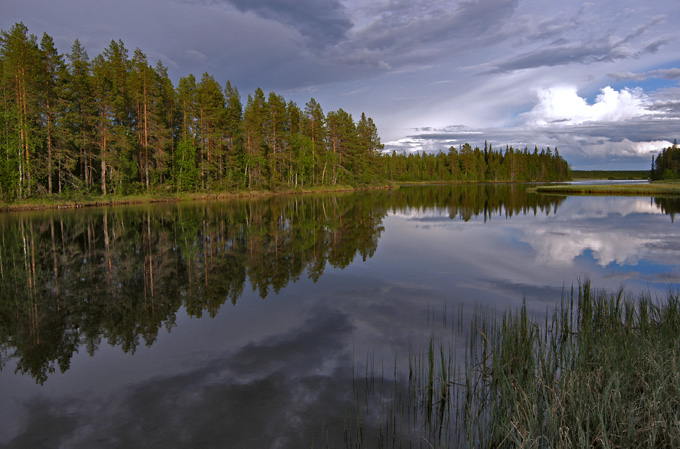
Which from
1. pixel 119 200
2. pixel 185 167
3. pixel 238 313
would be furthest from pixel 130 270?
pixel 185 167

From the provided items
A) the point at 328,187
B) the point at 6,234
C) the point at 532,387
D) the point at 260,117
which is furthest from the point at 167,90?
the point at 532,387

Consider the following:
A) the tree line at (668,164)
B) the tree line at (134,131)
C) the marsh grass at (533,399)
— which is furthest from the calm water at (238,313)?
the tree line at (668,164)

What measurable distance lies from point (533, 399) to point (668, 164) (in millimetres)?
156990

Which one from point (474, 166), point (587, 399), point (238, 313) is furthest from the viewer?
point (474, 166)

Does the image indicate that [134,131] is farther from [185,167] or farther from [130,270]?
[130,270]

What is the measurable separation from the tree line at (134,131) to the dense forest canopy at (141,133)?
14 centimetres

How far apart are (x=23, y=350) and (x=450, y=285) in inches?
458

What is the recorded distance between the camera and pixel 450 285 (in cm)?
1375

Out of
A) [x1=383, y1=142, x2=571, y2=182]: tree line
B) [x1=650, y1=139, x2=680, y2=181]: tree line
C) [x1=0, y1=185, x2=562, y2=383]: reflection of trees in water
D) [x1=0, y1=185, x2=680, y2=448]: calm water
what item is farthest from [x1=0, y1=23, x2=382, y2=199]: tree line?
[x1=650, y1=139, x2=680, y2=181]: tree line

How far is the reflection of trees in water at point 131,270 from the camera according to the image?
9.70m

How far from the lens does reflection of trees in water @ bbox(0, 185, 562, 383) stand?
382 inches

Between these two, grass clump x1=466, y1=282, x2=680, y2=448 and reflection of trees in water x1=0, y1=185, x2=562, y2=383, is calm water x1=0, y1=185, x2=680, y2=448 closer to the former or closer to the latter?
reflection of trees in water x1=0, y1=185, x2=562, y2=383

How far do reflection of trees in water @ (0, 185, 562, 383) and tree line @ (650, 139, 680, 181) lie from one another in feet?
411

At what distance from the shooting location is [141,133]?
182 ft
